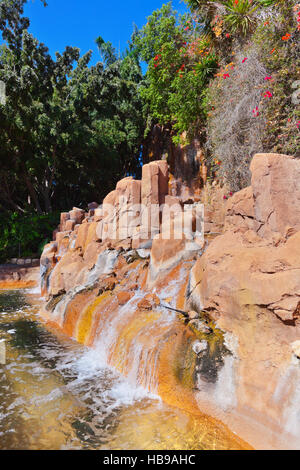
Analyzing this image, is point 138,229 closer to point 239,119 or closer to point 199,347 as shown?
point 239,119

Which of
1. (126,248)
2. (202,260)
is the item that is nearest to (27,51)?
(126,248)

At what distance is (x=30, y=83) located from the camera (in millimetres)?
16203

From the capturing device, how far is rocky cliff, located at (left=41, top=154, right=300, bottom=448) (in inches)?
126

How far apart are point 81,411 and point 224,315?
2.20 m

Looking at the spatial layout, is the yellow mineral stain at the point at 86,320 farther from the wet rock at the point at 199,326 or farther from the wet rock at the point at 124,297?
the wet rock at the point at 199,326

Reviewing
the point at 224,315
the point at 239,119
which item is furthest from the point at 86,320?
the point at 239,119

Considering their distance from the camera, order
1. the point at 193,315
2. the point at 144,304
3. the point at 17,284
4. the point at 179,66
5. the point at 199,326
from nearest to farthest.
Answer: the point at 199,326 → the point at 193,315 → the point at 144,304 → the point at 179,66 → the point at 17,284

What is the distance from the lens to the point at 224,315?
13.1 ft

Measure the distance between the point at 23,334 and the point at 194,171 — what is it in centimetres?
1218

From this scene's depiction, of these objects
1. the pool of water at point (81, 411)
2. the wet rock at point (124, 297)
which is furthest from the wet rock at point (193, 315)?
the wet rock at point (124, 297)

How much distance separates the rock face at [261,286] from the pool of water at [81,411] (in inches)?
24.1

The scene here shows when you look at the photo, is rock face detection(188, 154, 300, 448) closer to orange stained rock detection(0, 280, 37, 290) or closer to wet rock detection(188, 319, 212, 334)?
wet rock detection(188, 319, 212, 334)

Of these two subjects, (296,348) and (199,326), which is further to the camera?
(199,326)

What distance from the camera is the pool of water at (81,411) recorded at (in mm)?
3145
